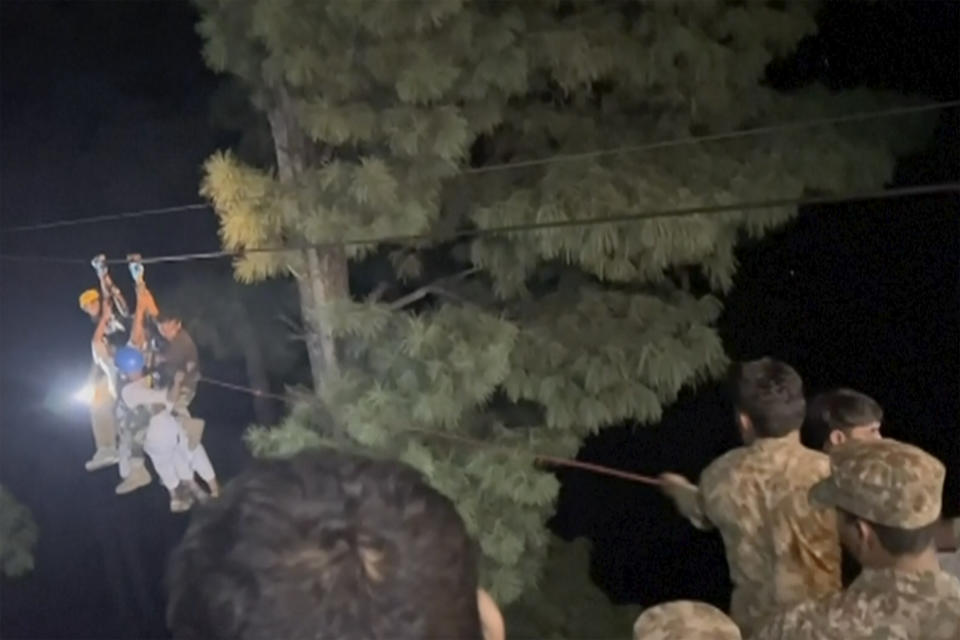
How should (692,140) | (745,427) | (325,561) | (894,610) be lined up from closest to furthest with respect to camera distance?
(325,561), (894,610), (745,427), (692,140)

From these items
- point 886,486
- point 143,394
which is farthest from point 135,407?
point 886,486

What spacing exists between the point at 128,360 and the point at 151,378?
0.12ft

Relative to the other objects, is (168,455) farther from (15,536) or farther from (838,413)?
(838,413)

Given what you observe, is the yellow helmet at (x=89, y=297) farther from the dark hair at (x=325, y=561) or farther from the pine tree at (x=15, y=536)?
the dark hair at (x=325, y=561)

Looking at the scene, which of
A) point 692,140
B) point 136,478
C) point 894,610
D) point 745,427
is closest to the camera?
point 894,610

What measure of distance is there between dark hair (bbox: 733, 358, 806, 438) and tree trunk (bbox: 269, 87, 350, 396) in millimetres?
503

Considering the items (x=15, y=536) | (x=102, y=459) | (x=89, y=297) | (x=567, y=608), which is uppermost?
(x=89, y=297)

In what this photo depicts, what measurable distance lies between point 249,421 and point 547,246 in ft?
1.52

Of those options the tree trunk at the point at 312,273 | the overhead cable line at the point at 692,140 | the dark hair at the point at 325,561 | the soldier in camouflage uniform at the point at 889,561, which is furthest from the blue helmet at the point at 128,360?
the dark hair at the point at 325,561

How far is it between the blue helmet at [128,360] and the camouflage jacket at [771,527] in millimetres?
747

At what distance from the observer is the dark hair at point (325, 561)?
0.49 m

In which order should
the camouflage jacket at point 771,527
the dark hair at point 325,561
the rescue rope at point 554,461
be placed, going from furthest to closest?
the rescue rope at point 554,461
the camouflage jacket at point 771,527
the dark hair at point 325,561

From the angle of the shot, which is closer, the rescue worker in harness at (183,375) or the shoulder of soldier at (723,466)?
the shoulder of soldier at (723,466)

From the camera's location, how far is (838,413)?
1.28m
